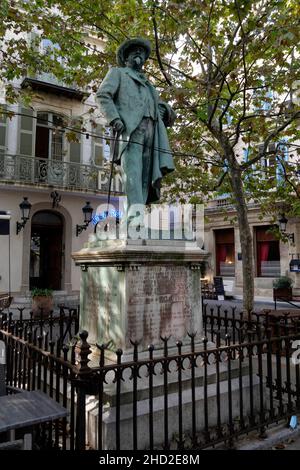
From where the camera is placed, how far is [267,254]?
19.9 metres

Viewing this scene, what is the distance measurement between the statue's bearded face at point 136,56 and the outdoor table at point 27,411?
431 cm

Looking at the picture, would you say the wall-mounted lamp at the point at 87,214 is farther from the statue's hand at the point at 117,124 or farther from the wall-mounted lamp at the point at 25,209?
the statue's hand at the point at 117,124

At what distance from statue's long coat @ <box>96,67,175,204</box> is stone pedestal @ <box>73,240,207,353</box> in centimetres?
109

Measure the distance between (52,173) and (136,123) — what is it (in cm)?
1145

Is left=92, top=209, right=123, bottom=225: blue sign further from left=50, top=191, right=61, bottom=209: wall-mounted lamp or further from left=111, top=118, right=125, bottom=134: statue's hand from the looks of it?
left=111, top=118, right=125, bottom=134: statue's hand

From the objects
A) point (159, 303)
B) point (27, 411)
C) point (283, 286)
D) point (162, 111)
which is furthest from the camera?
point (283, 286)

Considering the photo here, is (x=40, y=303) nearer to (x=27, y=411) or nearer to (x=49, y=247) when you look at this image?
(x=49, y=247)

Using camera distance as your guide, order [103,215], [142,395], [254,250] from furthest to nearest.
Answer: [254,250] < [103,215] < [142,395]

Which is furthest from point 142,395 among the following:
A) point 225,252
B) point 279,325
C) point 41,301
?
point 225,252

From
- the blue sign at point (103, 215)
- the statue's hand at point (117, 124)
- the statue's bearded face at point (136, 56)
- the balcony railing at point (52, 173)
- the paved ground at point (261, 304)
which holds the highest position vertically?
the balcony railing at point (52, 173)

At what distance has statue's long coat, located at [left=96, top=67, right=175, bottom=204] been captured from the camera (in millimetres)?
4590

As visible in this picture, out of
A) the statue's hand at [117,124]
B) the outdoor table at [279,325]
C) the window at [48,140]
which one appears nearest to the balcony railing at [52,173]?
the window at [48,140]

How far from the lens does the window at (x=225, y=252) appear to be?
2178cm

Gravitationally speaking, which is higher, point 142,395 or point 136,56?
point 136,56
